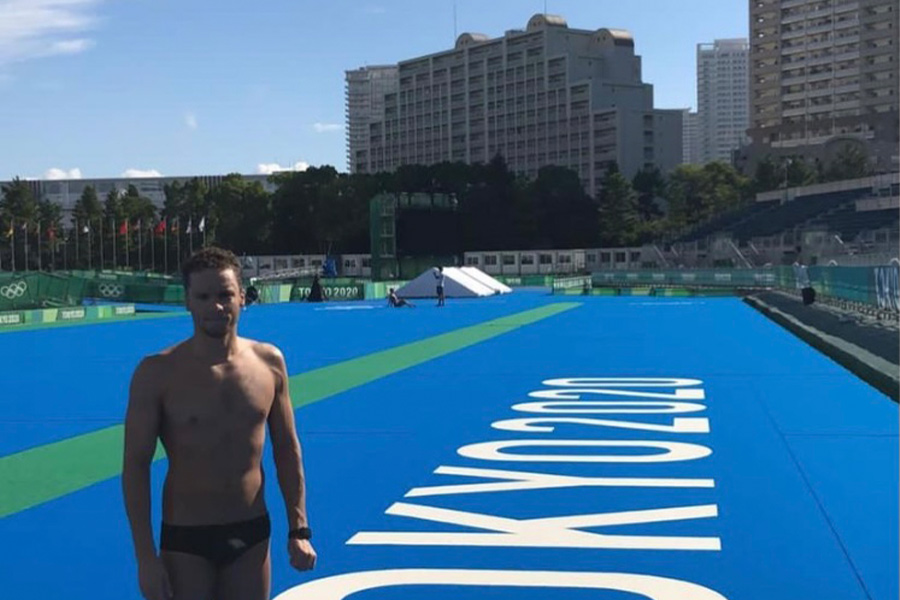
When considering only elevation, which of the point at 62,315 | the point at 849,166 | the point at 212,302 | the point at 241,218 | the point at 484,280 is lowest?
the point at 62,315

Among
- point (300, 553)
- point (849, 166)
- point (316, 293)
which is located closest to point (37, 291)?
point (316, 293)

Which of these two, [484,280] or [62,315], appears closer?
A: [62,315]

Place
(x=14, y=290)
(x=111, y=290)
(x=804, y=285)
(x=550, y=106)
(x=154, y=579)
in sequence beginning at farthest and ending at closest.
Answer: (x=550, y=106)
(x=111, y=290)
(x=804, y=285)
(x=14, y=290)
(x=154, y=579)

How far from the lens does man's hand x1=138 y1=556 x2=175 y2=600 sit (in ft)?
11.8

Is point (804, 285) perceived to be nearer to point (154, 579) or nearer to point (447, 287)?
point (447, 287)

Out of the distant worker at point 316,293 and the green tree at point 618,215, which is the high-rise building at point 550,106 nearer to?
the green tree at point 618,215

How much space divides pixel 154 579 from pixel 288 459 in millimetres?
661

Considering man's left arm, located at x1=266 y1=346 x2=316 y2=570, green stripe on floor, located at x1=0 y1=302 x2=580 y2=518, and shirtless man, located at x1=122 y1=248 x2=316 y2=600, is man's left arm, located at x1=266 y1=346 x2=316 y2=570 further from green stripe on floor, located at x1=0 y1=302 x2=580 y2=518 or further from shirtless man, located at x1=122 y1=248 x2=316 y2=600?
green stripe on floor, located at x1=0 y1=302 x2=580 y2=518

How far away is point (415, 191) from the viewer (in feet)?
417

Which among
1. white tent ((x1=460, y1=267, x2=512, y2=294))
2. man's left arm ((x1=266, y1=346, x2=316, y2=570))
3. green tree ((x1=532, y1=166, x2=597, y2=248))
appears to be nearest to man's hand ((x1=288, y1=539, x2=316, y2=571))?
man's left arm ((x1=266, y1=346, x2=316, y2=570))

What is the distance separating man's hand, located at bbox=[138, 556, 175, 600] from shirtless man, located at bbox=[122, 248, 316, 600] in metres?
0.01

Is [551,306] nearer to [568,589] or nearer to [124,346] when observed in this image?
[124,346]

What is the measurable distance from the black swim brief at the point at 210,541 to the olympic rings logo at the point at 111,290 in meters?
54.3

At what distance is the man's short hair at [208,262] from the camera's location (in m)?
3.79
